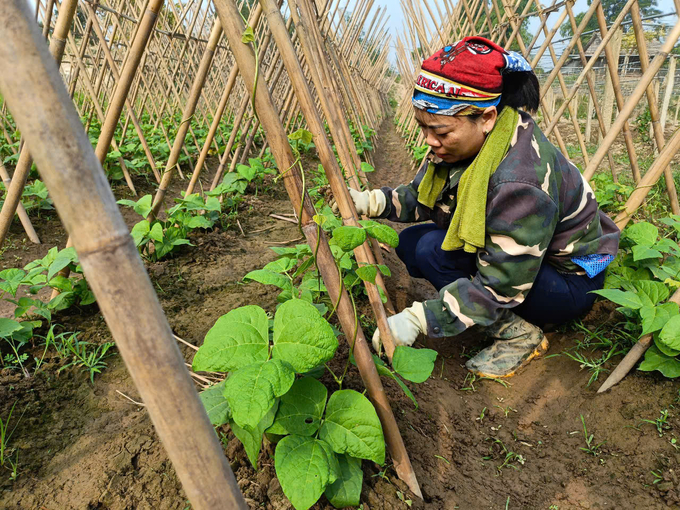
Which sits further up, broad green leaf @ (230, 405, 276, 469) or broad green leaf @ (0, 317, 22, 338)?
broad green leaf @ (230, 405, 276, 469)

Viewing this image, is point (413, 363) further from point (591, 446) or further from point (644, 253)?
point (644, 253)

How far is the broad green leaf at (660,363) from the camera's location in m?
1.43

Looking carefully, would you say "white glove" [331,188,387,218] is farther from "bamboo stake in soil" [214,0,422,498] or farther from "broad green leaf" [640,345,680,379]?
"broad green leaf" [640,345,680,379]

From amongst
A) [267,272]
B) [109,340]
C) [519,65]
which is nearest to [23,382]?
[109,340]

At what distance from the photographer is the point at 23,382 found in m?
1.41

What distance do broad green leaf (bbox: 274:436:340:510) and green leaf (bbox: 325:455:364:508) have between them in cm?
4

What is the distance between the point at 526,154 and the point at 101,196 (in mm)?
1419

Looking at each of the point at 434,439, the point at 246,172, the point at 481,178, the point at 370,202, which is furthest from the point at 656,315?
the point at 246,172

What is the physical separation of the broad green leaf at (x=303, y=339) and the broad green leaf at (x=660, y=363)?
47.1 inches

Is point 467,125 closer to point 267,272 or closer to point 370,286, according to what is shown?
point 370,286

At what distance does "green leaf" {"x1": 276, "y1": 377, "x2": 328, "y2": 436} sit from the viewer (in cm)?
103

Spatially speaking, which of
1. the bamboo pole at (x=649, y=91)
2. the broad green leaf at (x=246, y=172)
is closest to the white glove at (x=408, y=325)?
the bamboo pole at (x=649, y=91)

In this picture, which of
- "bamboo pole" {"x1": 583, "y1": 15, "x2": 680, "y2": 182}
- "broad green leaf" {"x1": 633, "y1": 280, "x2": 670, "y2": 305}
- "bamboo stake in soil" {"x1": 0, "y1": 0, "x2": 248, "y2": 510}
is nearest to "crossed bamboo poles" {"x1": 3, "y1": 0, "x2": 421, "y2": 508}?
"bamboo stake in soil" {"x1": 0, "y1": 0, "x2": 248, "y2": 510}

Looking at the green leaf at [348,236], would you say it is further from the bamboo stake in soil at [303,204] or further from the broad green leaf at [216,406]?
the broad green leaf at [216,406]
